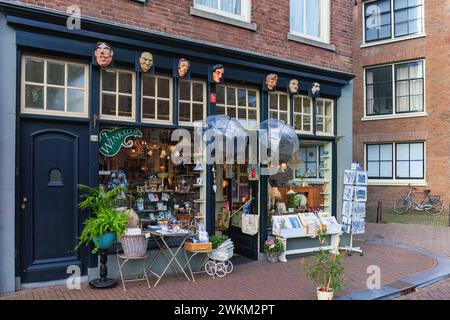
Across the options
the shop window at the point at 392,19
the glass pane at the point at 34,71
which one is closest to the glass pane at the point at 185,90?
the glass pane at the point at 34,71

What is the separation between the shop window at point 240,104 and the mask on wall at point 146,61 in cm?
166

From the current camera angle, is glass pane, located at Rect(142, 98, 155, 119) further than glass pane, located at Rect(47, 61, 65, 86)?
Yes

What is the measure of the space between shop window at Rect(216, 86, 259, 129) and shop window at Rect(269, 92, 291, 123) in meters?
0.39

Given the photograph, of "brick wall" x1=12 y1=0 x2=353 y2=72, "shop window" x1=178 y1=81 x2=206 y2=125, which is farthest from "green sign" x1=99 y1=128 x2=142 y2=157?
"brick wall" x1=12 y1=0 x2=353 y2=72

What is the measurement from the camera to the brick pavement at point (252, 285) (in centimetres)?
593

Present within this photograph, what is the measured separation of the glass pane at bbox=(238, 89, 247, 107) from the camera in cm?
853

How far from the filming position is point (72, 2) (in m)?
6.30

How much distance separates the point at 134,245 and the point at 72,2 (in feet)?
12.7

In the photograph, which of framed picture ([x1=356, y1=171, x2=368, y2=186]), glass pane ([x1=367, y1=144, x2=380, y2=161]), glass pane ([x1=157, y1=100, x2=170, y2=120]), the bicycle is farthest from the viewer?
glass pane ([x1=367, y1=144, x2=380, y2=161])

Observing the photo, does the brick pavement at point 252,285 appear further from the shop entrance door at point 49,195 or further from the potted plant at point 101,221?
the potted plant at point 101,221

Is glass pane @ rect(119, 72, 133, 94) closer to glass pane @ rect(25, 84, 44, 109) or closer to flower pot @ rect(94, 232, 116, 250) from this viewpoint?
glass pane @ rect(25, 84, 44, 109)

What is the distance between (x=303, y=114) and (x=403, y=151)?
981cm
